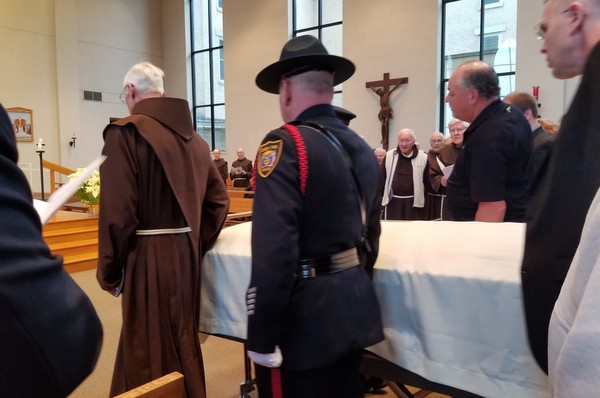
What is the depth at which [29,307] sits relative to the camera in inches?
20.7

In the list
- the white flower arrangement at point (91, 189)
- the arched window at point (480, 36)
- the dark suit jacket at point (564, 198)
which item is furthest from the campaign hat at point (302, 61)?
the arched window at point (480, 36)

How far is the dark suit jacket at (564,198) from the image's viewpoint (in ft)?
2.89

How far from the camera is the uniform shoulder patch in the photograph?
1.30 m

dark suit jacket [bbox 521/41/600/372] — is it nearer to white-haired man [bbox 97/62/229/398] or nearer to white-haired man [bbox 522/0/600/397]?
white-haired man [bbox 522/0/600/397]

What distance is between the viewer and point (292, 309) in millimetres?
1336

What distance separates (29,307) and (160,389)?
562mm

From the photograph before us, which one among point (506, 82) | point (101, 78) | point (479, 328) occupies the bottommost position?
point (479, 328)

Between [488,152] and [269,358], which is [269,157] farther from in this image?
[488,152]

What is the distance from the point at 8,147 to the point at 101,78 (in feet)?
47.3

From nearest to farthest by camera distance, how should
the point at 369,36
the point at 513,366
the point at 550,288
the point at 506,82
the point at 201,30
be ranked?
the point at 550,288, the point at 513,366, the point at 506,82, the point at 369,36, the point at 201,30

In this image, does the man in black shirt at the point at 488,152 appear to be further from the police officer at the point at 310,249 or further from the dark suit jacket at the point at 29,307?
the dark suit jacket at the point at 29,307

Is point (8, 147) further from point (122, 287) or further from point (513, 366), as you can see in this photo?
point (122, 287)

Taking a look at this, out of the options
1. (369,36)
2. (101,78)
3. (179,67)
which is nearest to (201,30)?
(179,67)

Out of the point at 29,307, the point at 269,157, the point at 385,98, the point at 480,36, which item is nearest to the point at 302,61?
the point at 269,157
